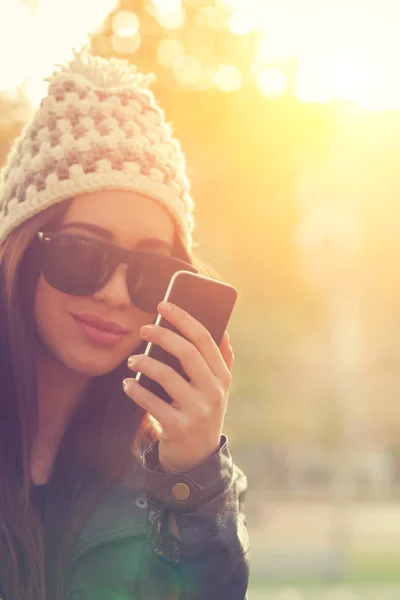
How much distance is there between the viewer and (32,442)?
2.18 metres

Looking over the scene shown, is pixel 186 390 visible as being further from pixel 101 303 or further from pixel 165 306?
pixel 101 303

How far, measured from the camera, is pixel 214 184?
905 cm

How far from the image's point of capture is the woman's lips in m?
2.11

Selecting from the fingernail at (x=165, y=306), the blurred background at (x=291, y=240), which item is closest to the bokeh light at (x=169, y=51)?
the blurred background at (x=291, y=240)

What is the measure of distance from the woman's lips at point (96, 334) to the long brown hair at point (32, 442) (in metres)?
0.17

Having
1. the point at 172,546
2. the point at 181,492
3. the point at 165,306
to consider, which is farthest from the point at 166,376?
the point at 172,546

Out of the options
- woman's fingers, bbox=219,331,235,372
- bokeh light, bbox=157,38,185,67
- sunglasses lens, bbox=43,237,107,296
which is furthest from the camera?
bokeh light, bbox=157,38,185,67

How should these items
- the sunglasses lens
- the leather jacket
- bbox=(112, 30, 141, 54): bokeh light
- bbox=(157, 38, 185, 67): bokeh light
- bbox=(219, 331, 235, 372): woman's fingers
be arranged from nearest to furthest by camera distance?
the leather jacket → bbox=(219, 331, 235, 372): woman's fingers → the sunglasses lens → bbox=(112, 30, 141, 54): bokeh light → bbox=(157, 38, 185, 67): bokeh light

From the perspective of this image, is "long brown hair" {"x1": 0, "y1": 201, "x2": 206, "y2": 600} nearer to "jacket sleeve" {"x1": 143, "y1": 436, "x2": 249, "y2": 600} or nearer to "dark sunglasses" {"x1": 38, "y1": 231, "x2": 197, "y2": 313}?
"dark sunglasses" {"x1": 38, "y1": 231, "x2": 197, "y2": 313}

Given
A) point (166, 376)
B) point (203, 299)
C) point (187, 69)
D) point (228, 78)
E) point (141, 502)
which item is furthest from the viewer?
point (228, 78)

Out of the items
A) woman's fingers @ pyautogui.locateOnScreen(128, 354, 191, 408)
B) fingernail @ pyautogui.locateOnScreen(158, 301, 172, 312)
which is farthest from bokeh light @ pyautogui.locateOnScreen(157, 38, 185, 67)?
woman's fingers @ pyautogui.locateOnScreen(128, 354, 191, 408)

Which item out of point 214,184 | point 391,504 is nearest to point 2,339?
point 214,184

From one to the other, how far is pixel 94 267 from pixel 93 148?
397 millimetres

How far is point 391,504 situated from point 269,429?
11155mm
